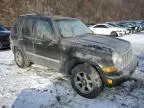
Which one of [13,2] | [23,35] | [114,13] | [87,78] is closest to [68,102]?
[87,78]

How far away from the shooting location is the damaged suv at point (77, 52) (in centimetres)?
493

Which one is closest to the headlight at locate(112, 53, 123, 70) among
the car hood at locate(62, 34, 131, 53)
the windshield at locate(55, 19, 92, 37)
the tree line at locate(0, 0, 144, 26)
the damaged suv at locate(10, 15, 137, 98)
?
the damaged suv at locate(10, 15, 137, 98)

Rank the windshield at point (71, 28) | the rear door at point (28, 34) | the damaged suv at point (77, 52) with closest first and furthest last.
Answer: the damaged suv at point (77, 52)
the windshield at point (71, 28)
the rear door at point (28, 34)

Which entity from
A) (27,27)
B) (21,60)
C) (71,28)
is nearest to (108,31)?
(21,60)

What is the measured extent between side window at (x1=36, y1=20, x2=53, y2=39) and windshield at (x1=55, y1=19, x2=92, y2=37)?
262mm

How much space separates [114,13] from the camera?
51250 mm

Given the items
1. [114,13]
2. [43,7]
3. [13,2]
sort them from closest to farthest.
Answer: [13,2] < [43,7] < [114,13]

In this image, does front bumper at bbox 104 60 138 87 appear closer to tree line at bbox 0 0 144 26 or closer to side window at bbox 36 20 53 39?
side window at bbox 36 20 53 39

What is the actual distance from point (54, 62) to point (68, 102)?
1.27 meters

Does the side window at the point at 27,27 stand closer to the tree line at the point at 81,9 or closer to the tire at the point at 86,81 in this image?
the tire at the point at 86,81

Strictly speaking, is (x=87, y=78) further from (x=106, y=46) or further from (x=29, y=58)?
(x=29, y=58)

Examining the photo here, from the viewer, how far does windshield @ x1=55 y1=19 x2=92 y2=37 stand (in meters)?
5.92

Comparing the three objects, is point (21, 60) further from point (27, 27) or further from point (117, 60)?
point (117, 60)

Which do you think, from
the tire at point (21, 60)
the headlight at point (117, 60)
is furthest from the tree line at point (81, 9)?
the headlight at point (117, 60)
